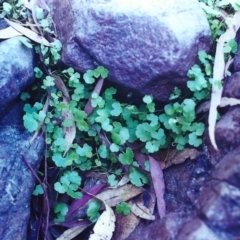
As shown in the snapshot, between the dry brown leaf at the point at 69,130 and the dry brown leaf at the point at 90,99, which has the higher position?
the dry brown leaf at the point at 90,99

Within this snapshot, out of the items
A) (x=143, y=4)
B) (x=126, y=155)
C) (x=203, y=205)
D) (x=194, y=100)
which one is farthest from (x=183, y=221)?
(x=143, y=4)

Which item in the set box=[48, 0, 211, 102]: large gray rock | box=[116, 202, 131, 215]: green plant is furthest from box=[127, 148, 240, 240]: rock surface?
box=[48, 0, 211, 102]: large gray rock

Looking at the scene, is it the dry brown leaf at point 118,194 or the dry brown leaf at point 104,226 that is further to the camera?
the dry brown leaf at point 118,194

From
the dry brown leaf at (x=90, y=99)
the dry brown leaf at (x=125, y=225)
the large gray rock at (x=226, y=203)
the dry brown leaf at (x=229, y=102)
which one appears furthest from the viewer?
the dry brown leaf at (x=90, y=99)

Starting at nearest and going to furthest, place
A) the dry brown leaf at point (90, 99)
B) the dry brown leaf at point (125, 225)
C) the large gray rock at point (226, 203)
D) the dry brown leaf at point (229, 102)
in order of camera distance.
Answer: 1. the large gray rock at point (226, 203)
2. the dry brown leaf at point (229, 102)
3. the dry brown leaf at point (125, 225)
4. the dry brown leaf at point (90, 99)

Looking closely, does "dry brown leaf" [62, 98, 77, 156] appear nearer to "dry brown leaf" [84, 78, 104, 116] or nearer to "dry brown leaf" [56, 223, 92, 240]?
"dry brown leaf" [84, 78, 104, 116]

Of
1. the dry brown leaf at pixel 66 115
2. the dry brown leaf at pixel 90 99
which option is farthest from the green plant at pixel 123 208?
the dry brown leaf at pixel 90 99

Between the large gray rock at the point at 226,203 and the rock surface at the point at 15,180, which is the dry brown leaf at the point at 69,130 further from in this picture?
the large gray rock at the point at 226,203
